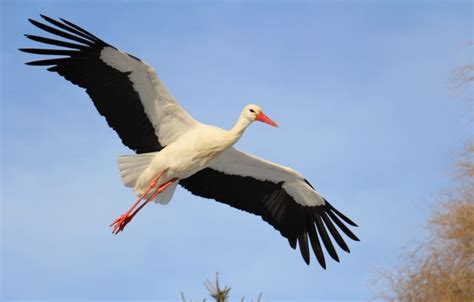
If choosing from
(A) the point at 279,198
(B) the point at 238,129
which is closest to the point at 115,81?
(B) the point at 238,129

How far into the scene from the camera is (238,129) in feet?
31.4

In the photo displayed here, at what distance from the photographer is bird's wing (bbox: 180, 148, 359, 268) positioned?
10570 mm

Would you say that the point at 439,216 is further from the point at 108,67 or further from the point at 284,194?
the point at 108,67

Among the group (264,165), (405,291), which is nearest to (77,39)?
(264,165)

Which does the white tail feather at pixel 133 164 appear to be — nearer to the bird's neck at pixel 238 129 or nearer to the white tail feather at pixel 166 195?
the white tail feather at pixel 166 195

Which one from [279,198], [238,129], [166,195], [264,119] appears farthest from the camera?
[279,198]

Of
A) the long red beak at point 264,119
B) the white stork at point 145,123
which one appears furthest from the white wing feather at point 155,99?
the long red beak at point 264,119

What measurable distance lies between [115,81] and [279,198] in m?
2.52

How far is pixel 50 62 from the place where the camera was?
954cm

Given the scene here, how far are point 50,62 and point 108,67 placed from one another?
60 centimetres

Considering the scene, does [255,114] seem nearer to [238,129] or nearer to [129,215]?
[238,129]

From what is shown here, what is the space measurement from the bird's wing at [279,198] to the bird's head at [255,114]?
0.85 m

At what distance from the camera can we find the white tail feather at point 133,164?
978 cm

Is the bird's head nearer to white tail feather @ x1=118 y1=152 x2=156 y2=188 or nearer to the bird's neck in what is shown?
the bird's neck
